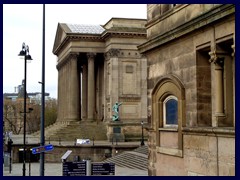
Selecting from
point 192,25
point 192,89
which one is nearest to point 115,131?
point 192,89

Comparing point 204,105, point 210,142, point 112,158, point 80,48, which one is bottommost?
point 112,158

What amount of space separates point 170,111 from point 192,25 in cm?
367

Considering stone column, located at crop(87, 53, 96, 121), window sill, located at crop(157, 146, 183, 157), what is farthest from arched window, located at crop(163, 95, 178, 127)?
stone column, located at crop(87, 53, 96, 121)

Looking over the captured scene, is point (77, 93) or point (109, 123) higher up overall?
point (77, 93)

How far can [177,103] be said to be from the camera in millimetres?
16766

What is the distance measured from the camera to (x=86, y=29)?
65.8 meters

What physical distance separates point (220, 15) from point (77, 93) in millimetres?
53038

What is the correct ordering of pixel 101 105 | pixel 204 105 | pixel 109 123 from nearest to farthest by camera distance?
pixel 204 105 < pixel 109 123 < pixel 101 105

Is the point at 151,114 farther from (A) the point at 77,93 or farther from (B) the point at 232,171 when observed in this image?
(A) the point at 77,93

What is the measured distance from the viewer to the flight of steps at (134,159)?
3766 centimetres

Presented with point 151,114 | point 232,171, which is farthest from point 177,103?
point 232,171

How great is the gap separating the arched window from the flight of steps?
736 inches

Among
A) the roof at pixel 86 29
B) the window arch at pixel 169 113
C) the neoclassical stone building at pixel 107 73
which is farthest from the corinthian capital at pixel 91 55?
the window arch at pixel 169 113

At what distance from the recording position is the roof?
211 ft
